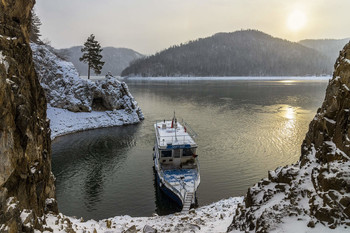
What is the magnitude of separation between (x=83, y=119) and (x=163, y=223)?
1824 inches

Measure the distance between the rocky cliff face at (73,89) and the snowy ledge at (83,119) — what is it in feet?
5.71

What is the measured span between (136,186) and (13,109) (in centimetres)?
2122

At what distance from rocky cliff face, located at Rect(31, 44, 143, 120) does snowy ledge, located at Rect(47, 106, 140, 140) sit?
1.74 m

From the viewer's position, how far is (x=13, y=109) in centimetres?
1248

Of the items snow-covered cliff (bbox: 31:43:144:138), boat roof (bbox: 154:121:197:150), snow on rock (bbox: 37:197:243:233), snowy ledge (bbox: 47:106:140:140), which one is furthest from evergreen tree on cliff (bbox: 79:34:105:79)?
snow on rock (bbox: 37:197:243:233)

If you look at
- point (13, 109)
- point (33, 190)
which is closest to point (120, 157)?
point (33, 190)

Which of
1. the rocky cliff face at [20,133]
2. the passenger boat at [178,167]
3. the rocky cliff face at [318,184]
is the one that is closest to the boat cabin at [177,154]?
the passenger boat at [178,167]

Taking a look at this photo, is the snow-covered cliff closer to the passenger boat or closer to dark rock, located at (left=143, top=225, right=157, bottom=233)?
the passenger boat

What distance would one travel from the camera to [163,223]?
2097cm

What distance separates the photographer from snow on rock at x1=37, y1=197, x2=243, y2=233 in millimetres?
16500

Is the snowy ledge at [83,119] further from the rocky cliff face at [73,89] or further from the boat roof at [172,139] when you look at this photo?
the boat roof at [172,139]

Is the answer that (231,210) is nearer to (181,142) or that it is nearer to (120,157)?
(181,142)

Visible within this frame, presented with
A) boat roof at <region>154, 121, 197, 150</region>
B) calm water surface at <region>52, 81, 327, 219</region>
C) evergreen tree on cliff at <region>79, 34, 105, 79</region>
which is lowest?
calm water surface at <region>52, 81, 327, 219</region>

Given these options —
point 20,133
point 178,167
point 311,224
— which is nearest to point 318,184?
point 311,224
